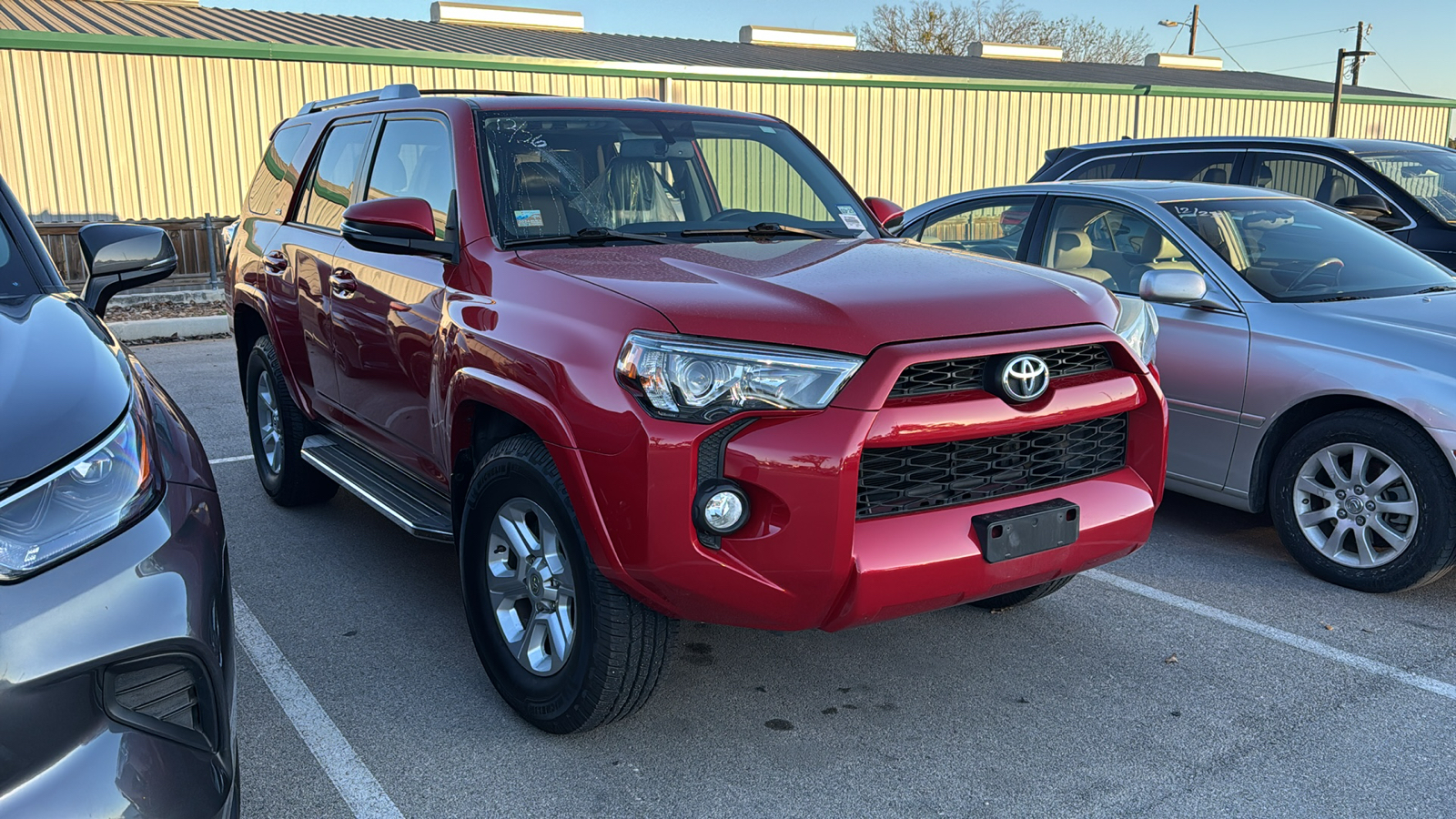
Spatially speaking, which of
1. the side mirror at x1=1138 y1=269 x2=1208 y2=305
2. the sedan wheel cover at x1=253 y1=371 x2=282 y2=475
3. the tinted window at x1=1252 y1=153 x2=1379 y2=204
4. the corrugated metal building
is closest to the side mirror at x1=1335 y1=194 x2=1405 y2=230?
the tinted window at x1=1252 y1=153 x2=1379 y2=204

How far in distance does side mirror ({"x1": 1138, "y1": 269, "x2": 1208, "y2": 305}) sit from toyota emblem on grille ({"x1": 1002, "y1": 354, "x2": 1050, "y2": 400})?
2.19 m

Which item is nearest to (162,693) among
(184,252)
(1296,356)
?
(1296,356)

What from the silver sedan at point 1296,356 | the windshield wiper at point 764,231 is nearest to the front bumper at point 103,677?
the windshield wiper at point 764,231

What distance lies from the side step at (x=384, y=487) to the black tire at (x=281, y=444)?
273mm

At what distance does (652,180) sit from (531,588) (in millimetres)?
1559

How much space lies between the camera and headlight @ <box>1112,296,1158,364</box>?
3.25 m

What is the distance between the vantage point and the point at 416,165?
13.4 feet

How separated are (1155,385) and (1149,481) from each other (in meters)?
0.29

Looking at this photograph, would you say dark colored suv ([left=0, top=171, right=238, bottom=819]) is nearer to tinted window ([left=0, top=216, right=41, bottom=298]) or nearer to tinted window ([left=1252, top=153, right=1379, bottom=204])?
tinted window ([left=0, top=216, right=41, bottom=298])

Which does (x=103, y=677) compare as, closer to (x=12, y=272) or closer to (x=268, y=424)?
(x=12, y=272)

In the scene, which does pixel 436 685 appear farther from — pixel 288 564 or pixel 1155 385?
pixel 1155 385

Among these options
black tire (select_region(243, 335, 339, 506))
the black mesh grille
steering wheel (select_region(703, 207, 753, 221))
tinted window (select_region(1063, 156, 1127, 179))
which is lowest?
black tire (select_region(243, 335, 339, 506))

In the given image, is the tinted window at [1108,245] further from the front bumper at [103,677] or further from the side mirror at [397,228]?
the front bumper at [103,677]

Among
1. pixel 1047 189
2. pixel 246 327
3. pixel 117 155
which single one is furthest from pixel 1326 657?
pixel 117 155
